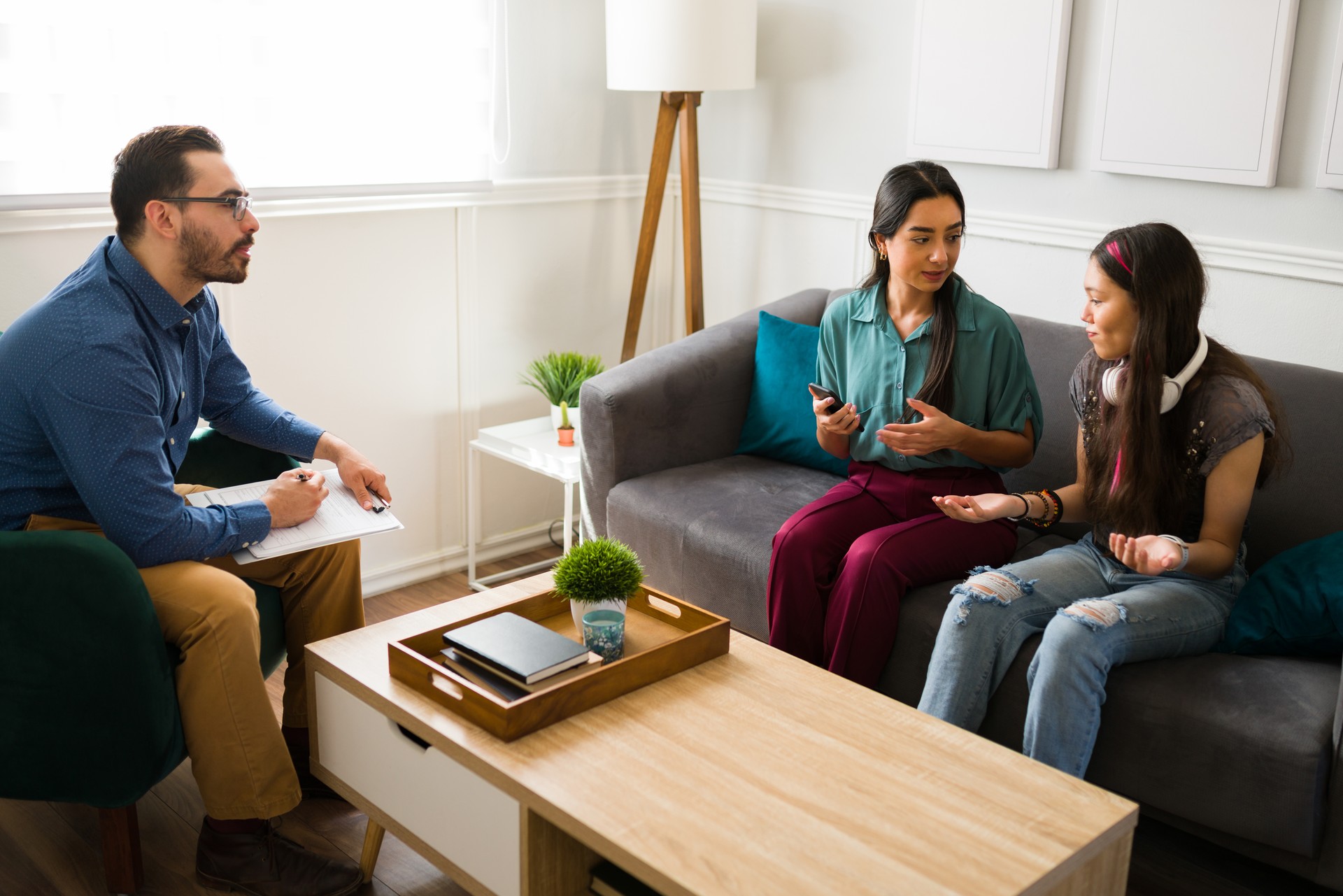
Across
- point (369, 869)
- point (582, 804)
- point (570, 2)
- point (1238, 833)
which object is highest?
point (570, 2)

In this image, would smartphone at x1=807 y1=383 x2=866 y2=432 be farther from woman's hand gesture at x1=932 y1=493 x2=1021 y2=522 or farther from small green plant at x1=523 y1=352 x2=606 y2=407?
small green plant at x1=523 y1=352 x2=606 y2=407

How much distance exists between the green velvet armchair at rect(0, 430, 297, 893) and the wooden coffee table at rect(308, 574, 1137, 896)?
0.25m

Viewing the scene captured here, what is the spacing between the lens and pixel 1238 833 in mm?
1812

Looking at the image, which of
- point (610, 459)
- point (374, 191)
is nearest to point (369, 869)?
point (610, 459)

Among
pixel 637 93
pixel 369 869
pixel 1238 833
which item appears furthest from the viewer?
pixel 637 93

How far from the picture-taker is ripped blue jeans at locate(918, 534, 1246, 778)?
6.08ft

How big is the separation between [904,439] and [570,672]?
84cm

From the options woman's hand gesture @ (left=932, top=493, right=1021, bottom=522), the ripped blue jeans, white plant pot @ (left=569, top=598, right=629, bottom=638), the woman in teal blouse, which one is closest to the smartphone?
the woman in teal blouse

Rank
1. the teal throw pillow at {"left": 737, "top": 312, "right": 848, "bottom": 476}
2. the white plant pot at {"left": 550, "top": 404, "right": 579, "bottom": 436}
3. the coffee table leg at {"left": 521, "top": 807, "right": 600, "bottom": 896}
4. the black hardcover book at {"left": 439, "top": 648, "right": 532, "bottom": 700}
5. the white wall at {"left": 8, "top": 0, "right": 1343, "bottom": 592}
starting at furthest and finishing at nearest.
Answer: the white plant pot at {"left": 550, "top": 404, "right": 579, "bottom": 436} < the teal throw pillow at {"left": 737, "top": 312, "right": 848, "bottom": 476} < the white wall at {"left": 8, "top": 0, "right": 1343, "bottom": 592} < the black hardcover book at {"left": 439, "top": 648, "right": 532, "bottom": 700} < the coffee table leg at {"left": 521, "top": 807, "right": 600, "bottom": 896}

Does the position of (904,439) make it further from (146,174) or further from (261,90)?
(261,90)

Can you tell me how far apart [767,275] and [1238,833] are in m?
2.11

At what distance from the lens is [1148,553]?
190 cm

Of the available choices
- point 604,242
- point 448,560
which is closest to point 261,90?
point 604,242

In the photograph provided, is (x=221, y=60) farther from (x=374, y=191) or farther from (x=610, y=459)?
(x=610, y=459)
